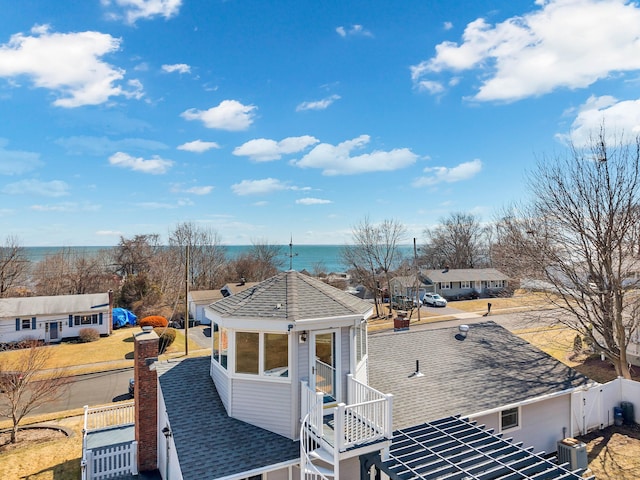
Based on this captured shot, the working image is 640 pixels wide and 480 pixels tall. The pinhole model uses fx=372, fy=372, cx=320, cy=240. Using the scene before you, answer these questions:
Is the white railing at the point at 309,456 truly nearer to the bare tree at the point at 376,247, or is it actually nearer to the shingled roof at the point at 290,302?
the shingled roof at the point at 290,302

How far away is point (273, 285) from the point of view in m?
12.1

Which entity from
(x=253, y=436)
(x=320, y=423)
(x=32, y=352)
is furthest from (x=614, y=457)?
(x=32, y=352)

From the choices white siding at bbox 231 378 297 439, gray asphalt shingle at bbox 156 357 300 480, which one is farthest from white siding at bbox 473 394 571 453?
gray asphalt shingle at bbox 156 357 300 480

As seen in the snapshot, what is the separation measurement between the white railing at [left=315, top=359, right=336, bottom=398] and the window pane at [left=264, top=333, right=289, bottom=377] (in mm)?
958

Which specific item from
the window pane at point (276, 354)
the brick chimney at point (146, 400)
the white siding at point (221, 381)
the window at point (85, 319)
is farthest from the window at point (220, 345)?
the window at point (85, 319)

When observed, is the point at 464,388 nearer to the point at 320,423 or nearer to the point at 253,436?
the point at 320,423

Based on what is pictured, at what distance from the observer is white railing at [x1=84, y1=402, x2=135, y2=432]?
1612 cm

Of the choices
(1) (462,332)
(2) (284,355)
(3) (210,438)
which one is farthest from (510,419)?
(3) (210,438)

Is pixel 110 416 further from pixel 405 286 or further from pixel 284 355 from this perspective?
pixel 405 286

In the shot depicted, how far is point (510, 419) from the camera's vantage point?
42.7 feet

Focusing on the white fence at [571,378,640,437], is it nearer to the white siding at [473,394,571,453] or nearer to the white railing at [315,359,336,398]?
the white siding at [473,394,571,453]

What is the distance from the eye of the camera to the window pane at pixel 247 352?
1038 centimetres

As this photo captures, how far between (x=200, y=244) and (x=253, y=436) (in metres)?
57.9

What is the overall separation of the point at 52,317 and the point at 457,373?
121 ft
